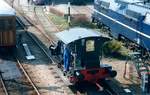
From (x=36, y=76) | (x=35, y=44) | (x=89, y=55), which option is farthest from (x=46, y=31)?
(x=89, y=55)

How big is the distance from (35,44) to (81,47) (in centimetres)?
896

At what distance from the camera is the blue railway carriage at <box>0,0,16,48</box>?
22859mm

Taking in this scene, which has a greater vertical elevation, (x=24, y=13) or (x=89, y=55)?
(x=89, y=55)

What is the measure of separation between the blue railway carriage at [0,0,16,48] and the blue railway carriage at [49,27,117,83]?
6.37m

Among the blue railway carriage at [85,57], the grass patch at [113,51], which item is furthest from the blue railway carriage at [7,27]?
the blue railway carriage at [85,57]

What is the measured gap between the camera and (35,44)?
1005 inches

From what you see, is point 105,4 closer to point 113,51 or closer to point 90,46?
point 113,51

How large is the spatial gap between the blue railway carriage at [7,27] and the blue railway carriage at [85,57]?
20.9 feet

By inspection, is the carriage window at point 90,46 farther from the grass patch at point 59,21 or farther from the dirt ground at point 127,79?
the grass patch at point 59,21

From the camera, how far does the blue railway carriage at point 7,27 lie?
22859 millimetres

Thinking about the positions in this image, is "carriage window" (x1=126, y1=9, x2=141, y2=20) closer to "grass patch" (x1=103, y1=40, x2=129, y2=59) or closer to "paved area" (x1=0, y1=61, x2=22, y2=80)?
"grass patch" (x1=103, y1=40, x2=129, y2=59)

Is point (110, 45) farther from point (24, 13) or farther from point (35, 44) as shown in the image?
point (24, 13)

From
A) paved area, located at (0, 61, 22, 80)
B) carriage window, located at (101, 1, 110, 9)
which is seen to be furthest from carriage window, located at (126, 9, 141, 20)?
paved area, located at (0, 61, 22, 80)

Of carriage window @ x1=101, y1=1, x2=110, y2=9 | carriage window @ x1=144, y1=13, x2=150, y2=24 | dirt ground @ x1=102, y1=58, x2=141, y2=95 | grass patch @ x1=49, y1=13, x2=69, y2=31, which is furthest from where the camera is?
grass patch @ x1=49, y1=13, x2=69, y2=31
